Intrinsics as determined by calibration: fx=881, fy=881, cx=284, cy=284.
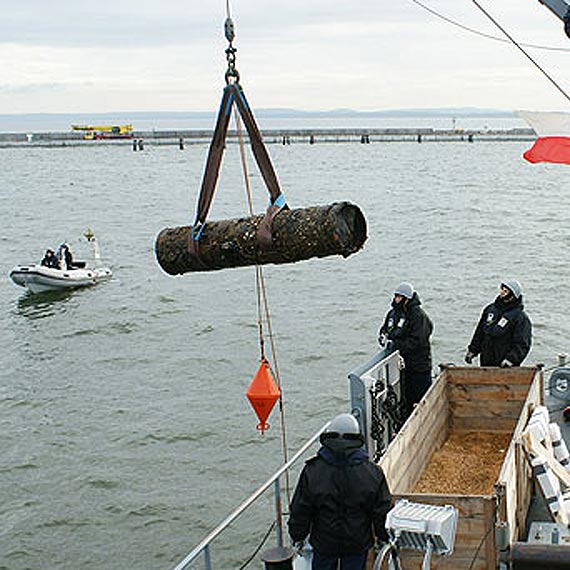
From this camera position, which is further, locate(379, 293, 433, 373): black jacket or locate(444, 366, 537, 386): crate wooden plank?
locate(379, 293, 433, 373): black jacket

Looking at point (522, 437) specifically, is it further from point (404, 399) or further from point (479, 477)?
point (404, 399)

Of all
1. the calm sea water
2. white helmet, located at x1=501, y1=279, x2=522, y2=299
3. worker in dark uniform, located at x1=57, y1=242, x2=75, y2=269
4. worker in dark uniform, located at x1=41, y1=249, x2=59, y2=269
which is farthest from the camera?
worker in dark uniform, located at x1=57, y1=242, x2=75, y2=269

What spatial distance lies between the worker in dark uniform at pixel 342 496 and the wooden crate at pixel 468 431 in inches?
17.5

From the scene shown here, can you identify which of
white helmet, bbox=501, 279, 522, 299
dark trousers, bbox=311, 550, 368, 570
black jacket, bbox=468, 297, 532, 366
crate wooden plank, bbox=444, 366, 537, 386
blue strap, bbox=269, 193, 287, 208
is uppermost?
blue strap, bbox=269, 193, 287, 208

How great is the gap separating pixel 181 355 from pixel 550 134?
13.8 m

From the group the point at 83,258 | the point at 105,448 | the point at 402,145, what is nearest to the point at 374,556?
the point at 105,448

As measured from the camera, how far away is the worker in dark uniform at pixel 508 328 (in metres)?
8.84

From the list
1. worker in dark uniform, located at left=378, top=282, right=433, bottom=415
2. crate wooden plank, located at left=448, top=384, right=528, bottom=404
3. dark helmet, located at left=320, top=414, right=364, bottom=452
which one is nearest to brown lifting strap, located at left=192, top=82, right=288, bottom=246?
dark helmet, located at left=320, top=414, right=364, bottom=452

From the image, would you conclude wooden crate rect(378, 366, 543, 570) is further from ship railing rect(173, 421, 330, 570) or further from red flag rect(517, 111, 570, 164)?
red flag rect(517, 111, 570, 164)

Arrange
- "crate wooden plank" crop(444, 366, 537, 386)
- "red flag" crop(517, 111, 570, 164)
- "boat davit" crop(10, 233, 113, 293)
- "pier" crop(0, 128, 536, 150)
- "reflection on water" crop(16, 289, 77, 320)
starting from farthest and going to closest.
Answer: "pier" crop(0, 128, 536, 150) < "boat davit" crop(10, 233, 113, 293) < "reflection on water" crop(16, 289, 77, 320) < "red flag" crop(517, 111, 570, 164) < "crate wooden plank" crop(444, 366, 537, 386)

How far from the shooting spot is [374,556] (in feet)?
19.0

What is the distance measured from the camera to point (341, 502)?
5125 millimetres

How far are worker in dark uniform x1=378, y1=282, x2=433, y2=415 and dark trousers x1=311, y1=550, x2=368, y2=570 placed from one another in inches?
141

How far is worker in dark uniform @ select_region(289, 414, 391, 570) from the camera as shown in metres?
5.05
